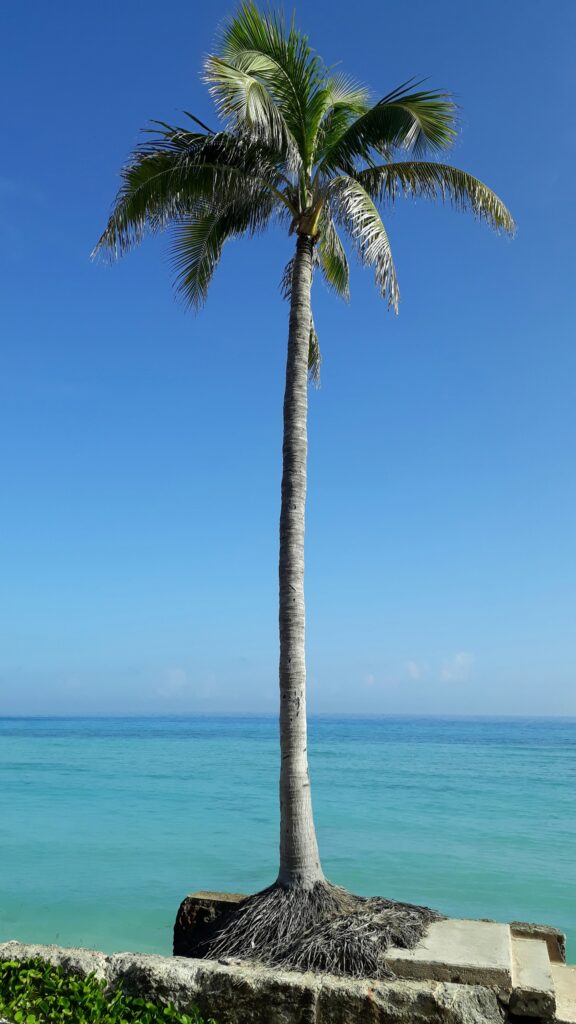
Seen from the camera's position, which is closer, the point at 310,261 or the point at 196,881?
the point at 310,261

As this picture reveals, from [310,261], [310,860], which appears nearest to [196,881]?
[310,860]

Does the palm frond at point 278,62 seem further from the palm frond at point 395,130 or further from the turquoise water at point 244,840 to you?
the turquoise water at point 244,840

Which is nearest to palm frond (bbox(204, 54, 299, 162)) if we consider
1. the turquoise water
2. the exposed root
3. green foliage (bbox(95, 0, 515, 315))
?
green foliage (bbox(95, 0, 515, 315))

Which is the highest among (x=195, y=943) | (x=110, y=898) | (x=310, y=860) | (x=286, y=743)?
(x=286, y=743)

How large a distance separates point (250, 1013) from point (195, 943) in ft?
6.60

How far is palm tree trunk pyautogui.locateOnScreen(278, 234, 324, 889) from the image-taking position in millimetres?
7332

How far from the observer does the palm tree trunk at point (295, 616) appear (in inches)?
289

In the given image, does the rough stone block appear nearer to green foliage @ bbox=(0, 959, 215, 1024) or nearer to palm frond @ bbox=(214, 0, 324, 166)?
green foliage @ bbox=(0, 959, 215, 1024)

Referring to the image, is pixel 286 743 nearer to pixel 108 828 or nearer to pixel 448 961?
pixel 448 961

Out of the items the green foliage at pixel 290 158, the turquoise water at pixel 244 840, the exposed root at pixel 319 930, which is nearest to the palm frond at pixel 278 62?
the green foliage at pixel 290 158

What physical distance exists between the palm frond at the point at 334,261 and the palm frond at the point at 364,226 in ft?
4.63

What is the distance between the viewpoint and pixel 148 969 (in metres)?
6.03

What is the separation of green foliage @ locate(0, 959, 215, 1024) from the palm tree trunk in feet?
5.86

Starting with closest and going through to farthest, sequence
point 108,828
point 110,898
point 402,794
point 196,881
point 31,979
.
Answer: point 31,979 → point 110,898 → point 196,881 → point 108,828 → point 402,794
